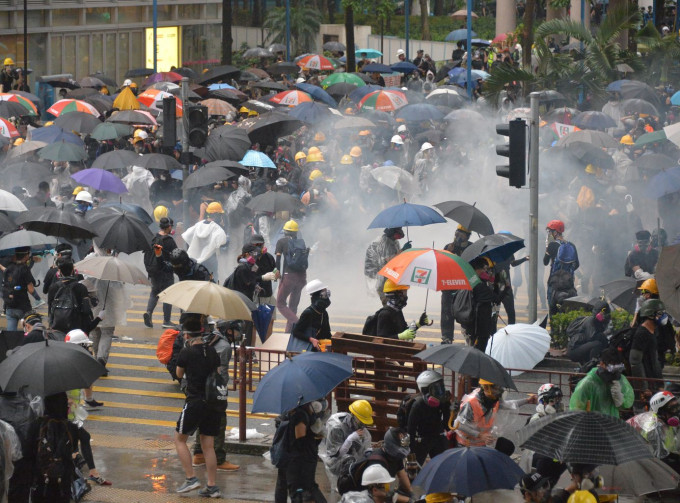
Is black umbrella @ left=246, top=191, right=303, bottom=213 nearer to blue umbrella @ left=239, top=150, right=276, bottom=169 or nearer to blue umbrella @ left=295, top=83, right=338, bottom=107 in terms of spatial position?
blue umbrella @ left=239, top=150, right=276, bottom=169

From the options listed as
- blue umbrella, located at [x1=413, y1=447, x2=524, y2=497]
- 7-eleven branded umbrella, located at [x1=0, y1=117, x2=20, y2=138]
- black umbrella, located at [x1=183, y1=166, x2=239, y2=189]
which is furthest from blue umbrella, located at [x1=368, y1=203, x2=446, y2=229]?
7-eleven branded umbrella, located at [x1=0, y1=117, x2=20, y2=138]

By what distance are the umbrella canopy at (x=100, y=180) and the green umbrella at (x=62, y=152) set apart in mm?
2056

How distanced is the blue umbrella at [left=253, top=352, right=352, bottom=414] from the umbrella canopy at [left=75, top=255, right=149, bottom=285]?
15.3ft

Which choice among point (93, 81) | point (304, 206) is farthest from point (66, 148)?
point (93, 81)

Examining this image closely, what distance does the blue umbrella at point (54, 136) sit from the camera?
24.8m

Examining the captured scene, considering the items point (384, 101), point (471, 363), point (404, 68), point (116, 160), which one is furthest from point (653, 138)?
point (404, 68)

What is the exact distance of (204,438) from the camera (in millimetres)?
11336

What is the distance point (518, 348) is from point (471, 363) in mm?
1797

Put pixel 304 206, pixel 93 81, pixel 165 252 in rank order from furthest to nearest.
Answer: pixel 93 81, pixel 304 206, pixel 165 252

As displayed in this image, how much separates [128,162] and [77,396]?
38.6 feet

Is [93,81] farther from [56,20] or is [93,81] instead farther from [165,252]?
[165,252]

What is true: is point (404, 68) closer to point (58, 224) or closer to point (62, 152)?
point (62, 152)

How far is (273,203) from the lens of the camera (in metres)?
19.2

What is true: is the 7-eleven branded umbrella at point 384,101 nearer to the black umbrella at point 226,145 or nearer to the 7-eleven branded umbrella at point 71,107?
the black umbrella at point 226,145
